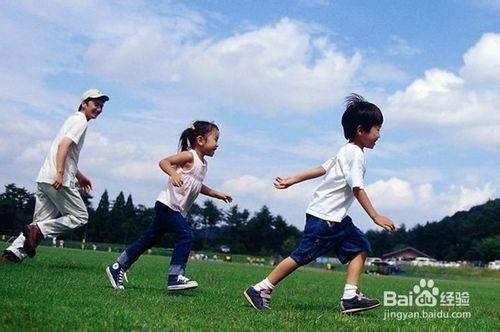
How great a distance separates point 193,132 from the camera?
6551 mm

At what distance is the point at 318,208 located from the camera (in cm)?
560

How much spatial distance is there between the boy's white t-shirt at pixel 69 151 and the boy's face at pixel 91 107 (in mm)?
63

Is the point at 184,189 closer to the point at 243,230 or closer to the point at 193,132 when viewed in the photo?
the point at 193,132

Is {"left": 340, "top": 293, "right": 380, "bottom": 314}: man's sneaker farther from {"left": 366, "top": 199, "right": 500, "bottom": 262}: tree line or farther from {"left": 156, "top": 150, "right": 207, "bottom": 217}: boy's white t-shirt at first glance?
{"left": 366, "top": 199, "right": 500, "bottom": 262}: tree line

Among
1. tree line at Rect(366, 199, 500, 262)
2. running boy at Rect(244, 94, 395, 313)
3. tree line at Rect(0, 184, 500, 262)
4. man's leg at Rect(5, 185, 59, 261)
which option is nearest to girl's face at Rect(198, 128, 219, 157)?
running boy at Rect(244, 94, 395, 313)

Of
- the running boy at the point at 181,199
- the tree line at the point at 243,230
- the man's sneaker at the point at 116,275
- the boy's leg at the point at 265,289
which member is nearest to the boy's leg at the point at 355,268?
the boy's leg at the point at 265,289

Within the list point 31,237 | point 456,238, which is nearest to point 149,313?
point 31,237

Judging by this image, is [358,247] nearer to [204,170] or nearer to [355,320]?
[355,320]

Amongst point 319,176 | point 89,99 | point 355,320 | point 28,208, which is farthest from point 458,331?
point 28,208

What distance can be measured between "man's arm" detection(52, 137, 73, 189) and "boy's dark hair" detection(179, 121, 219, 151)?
1.65m

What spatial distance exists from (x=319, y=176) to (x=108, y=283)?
7.95 ft

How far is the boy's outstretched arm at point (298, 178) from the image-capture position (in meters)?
5.77

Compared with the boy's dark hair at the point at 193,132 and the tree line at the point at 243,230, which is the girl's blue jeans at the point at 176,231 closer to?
the boy's dark hair at the point at 193,132

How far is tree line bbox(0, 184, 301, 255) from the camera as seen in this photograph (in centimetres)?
10224
